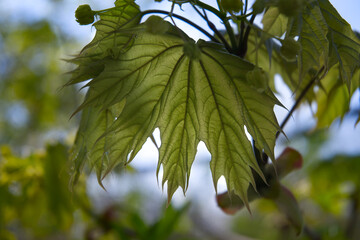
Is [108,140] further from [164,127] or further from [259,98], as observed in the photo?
[259,98]

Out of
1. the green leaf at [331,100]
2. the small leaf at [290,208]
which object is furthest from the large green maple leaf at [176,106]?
the green leaf at [331,100]

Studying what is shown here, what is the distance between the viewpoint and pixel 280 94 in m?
0.90

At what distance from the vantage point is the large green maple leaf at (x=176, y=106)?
0.57 m

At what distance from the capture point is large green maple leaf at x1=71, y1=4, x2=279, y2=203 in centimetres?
57

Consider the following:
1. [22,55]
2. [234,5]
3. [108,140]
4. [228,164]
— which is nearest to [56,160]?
[108,140]

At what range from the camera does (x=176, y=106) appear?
631 millimetres

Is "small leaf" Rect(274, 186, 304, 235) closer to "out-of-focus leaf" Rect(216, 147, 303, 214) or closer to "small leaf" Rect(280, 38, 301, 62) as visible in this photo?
"out-of-focus leaf" Rect(216, 147, 303, 214)

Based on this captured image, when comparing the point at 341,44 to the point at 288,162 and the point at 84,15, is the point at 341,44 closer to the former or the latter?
the point at 288,162

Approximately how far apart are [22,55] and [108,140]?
10.0ft

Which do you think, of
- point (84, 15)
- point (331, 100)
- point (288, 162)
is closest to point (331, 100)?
point (331, 100)

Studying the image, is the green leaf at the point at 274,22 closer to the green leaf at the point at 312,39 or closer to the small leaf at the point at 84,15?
the green leaf at the point at 312,39

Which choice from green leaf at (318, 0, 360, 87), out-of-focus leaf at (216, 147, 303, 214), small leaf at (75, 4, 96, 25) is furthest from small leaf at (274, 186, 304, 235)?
small leaf at (75, 4, 96, 25)

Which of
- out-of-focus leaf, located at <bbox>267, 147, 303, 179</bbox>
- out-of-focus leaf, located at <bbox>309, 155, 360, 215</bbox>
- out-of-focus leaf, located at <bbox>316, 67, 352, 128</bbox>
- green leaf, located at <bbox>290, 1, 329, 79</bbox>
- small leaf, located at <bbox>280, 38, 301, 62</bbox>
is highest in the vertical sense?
out-of-focus leaf, located at <bbox>309, 155, 360, 215</bbox>

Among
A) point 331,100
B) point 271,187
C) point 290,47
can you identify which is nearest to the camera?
point 290,47
